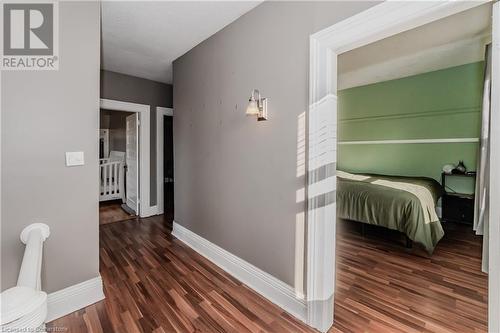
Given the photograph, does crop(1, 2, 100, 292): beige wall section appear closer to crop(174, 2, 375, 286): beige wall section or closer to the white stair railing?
crop(174, 2, 375, 286): beige wall section

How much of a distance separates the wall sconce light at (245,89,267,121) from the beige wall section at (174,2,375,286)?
0.18 ft

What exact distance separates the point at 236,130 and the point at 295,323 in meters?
1.70

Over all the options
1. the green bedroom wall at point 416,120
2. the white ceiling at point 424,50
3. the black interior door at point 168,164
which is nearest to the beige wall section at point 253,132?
the white ceiling at point 424,50

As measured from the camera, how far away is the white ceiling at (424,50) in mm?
2539

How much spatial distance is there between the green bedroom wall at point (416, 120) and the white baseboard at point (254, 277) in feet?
12.8

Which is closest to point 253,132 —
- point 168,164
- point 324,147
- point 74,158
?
point 324,147

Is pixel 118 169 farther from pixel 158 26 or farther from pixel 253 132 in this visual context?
pixel 253 132

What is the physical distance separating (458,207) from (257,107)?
3954 mm

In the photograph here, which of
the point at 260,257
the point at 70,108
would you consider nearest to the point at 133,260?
the point at 260,257

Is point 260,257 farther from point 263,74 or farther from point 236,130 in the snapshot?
point 263,74

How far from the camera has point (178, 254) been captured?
2766 millimetres

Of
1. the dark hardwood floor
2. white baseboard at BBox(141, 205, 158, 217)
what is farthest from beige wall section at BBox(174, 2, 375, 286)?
white baseboard at BBox(141, 205, 158, 217)

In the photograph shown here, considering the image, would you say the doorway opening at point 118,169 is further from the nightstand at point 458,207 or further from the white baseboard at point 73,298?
the nightstand at point 458,207

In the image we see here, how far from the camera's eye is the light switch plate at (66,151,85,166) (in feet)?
5.77
